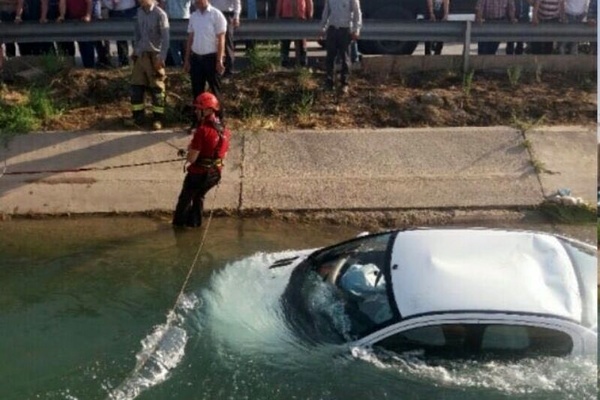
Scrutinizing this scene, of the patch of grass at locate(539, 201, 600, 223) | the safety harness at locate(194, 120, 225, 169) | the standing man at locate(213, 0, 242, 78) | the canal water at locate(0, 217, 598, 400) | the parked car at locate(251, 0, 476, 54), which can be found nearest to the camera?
the canal water at locate(0, 217, 598, 400)

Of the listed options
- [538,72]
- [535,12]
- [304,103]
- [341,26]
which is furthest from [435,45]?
[304,103]

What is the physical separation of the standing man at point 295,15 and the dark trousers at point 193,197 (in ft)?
12.6

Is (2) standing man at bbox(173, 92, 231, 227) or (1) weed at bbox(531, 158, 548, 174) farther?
(1) weed at bbox(531, 158, 548, 174)

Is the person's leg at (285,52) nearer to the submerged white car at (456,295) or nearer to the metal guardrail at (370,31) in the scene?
the metal guardrail at (370,31)

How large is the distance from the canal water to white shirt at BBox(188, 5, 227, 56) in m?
2.42

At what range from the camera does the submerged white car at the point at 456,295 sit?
18.9 ft

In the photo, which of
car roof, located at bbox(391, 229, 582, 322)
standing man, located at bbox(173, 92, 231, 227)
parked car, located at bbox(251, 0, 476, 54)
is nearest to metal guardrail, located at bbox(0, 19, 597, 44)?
parked car, located at bbox(251, 0, 476, 54)

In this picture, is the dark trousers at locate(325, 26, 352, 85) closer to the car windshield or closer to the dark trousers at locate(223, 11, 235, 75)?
the dark trousers at locate(223, 11, 235, 75)

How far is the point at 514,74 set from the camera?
12.2 m

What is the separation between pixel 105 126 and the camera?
11328mm

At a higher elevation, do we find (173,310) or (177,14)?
(177,14)

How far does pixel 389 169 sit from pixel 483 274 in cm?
450

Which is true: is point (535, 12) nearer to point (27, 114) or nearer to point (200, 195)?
point (200, 195)

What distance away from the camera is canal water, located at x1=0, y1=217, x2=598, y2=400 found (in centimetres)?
607
